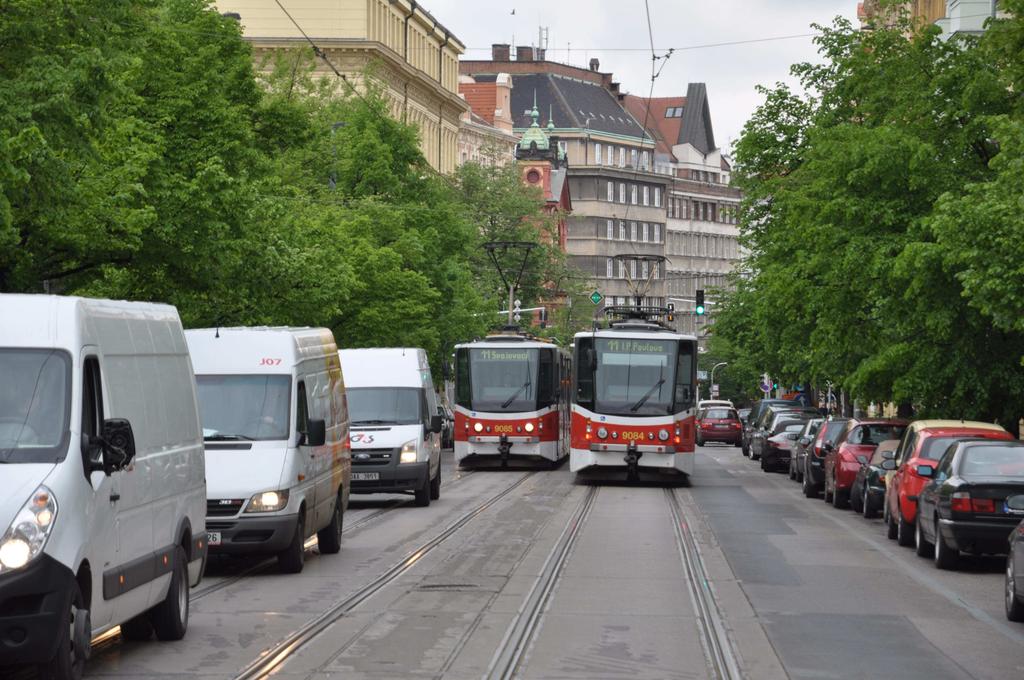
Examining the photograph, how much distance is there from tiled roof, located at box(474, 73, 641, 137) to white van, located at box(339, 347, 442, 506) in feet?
472

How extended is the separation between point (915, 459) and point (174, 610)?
41.9ft

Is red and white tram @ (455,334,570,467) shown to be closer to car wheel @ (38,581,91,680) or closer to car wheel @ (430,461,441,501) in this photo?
car wheel @ (430,461,441,501)

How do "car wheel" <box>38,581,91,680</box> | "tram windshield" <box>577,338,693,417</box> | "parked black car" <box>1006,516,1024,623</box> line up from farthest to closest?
1. "tram windshield" <box>577,338,693,417</box>
2. "parked black car" <box>1006,516,1024,623</box>
3. "car wheel" <box>38,581,91,680</box>

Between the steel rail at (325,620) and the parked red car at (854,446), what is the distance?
1011 cm

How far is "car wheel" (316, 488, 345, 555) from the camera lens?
21.9 metres

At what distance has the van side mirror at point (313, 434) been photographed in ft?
64.3

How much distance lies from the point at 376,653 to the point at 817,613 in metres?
4.56

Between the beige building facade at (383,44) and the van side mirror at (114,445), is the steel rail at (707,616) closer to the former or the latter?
the van side mirror at (114,445)

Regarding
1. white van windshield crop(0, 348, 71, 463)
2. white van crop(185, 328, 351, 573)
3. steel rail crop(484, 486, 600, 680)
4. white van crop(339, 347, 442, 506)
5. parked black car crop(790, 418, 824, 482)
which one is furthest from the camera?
parked black car crop(790, 418, 824, 482)

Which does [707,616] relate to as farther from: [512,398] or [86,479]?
[512,398]

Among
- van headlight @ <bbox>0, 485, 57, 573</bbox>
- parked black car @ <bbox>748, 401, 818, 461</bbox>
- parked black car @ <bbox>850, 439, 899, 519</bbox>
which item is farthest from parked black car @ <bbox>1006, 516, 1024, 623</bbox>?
parked black car @ <bbox>748, 401, 818, 461</bbox>

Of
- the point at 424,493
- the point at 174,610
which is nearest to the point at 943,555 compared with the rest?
the point at 174,610

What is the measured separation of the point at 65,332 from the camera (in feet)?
39.2

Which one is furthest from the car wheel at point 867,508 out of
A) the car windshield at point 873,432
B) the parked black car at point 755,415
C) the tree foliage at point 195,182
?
the parked black car at point 755,415
